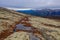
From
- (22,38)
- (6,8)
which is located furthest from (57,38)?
(6,8)

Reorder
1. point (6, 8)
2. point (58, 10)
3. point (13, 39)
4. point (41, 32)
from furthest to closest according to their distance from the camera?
1. point (58, 10)
2. point (6, 8)
3. point (41, 32)
4. point (13, 39)

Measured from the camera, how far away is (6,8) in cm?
7544

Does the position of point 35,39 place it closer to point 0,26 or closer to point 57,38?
point 57,38

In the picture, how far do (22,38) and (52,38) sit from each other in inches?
258

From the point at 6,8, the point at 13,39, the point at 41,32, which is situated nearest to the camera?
the point at 13,39

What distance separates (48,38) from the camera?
1192 inches

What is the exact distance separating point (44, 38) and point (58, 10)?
61.1m

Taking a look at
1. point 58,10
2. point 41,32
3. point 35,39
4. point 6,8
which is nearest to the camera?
point 35,39

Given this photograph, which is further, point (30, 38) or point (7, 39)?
point (30, 38)

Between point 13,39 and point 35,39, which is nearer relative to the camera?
point 13,39

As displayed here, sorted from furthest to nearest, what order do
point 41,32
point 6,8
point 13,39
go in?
point 6,8 < point 41,32 < point 13,39

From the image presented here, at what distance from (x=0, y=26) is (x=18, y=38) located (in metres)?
8.99

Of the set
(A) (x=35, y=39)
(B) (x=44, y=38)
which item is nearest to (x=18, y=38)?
(A) (x=35, y=39)

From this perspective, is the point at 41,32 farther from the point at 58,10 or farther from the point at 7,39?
the point at 58,10
